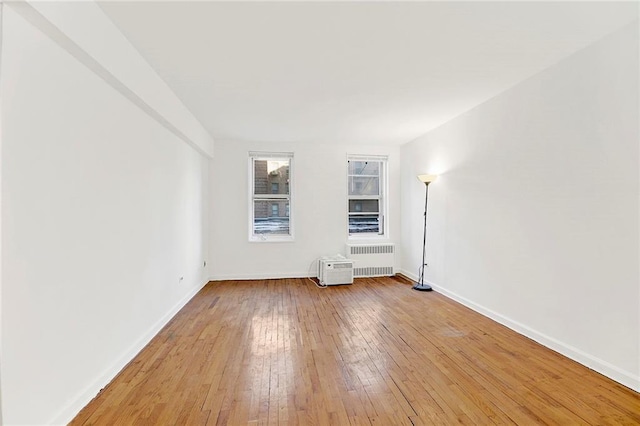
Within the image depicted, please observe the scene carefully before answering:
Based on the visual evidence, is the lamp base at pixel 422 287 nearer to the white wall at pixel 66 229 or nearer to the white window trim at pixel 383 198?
the white window trim at pixel 383 198

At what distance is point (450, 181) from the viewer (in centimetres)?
420

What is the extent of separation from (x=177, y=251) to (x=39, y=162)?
2298mm

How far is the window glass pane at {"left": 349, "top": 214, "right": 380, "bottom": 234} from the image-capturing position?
5871 mm

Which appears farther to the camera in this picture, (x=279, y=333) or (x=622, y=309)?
(x=279, y=333)

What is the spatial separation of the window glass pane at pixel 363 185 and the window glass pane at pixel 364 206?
0.18 m

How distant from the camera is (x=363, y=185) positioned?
5.90 meters

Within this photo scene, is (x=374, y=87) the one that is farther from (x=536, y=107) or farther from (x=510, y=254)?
(x=510, y=254)

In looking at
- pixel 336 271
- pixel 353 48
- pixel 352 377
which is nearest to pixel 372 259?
pixel 336 271

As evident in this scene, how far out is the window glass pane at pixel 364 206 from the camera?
5.84m

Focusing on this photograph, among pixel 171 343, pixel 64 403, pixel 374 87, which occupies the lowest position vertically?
pixel 171 343

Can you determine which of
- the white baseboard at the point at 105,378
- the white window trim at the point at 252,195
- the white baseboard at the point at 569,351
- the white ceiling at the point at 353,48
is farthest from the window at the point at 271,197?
the white baseboard at the point at 569,351

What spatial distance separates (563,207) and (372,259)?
329 cm

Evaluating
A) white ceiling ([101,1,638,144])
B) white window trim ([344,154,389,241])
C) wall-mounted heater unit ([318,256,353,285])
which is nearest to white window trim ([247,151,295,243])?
wall-mounted heater unit ([318,256,353,285])

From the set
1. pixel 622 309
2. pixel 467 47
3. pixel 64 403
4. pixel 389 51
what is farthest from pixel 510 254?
pixel 64 403
